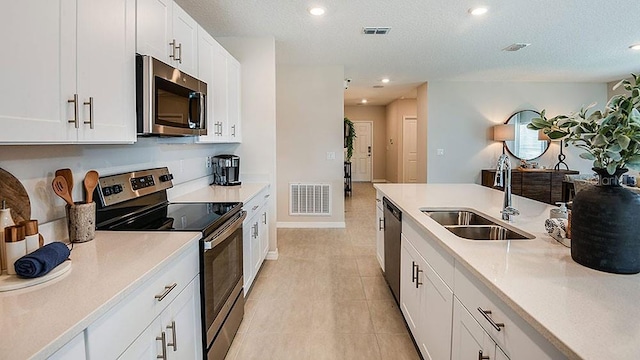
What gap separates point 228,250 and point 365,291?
1.49 m

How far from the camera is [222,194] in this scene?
10.2 feet

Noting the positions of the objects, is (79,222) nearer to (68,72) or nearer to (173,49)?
(68,72)

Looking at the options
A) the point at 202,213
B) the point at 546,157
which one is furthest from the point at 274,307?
the point at 546,157

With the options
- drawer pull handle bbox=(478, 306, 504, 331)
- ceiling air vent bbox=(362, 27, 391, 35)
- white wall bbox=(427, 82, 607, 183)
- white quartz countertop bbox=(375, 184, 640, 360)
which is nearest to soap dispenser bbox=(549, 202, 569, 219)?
white quartz countertop bbox=(375, 184, 640, 360)

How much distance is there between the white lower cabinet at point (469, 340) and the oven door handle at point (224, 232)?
119 centimetres

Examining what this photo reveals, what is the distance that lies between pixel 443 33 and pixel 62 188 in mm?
3675

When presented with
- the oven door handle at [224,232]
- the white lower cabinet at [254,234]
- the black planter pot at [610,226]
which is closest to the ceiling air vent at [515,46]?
the white lower cabinet at [254,234]

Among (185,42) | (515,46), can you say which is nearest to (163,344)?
(185,42)

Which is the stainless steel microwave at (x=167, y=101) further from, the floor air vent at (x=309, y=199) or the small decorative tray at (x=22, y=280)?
the floor air vent at (x=309, y=199)

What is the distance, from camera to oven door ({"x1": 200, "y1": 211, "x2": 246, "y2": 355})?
1878 mm

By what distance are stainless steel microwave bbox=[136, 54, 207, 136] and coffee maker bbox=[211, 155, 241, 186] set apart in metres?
0.97

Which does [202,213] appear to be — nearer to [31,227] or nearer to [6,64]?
[31,227]

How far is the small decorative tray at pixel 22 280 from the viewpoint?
3.67 ft

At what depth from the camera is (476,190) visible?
11.2ft
